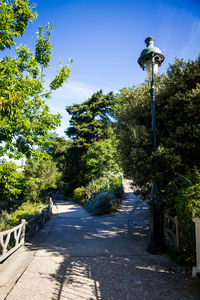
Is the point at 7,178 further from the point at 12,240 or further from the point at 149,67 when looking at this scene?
the point at 149,67

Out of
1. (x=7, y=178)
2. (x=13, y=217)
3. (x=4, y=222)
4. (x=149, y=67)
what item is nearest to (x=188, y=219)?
(x=149, y=67)

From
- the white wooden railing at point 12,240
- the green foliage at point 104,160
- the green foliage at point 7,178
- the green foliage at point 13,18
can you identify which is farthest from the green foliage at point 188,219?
the green foliage at point 104,160

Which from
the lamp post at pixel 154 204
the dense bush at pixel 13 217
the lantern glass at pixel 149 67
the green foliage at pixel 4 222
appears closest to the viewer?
the lamp post at pixel 154 204

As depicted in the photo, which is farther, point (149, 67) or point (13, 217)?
point (13, 217)

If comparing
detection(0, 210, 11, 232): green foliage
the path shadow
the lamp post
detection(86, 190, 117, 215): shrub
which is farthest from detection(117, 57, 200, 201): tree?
detection(0, 210, 11, 232): green foliage

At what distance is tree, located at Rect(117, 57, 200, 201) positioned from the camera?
221 inches

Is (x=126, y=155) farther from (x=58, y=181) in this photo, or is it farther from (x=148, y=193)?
(x=58, y=181)

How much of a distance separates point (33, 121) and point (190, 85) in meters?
5.87

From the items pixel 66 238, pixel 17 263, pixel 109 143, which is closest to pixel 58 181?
pixel 109 143

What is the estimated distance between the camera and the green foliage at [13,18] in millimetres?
5809

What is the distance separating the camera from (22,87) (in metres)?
6.37

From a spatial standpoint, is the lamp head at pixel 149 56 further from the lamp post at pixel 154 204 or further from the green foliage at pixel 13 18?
the green foliage at pixel 13 18

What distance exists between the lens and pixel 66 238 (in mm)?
7188

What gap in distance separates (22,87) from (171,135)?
5555 millimetres
